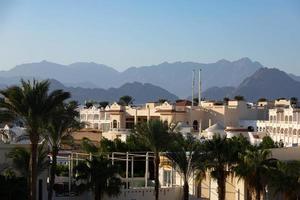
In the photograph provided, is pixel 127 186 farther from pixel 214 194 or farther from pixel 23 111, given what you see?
pixel 23 111

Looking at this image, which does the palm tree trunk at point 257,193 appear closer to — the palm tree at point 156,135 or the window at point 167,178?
the palm tree at point 156,135

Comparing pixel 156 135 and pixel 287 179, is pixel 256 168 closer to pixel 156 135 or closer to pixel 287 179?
pixel 287 179

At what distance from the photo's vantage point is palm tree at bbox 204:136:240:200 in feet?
98.5

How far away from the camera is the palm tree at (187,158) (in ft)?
99.7

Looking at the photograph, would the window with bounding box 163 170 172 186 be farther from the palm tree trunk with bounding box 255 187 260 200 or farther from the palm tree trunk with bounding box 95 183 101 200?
the palm tree trunk with bounding box 255 187 260 200

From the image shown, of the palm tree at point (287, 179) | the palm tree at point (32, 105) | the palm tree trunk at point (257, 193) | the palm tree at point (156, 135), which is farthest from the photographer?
the palm tree at point (156, 135)

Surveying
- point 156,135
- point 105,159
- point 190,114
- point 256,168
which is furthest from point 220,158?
point 190,114

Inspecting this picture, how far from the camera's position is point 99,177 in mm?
29703

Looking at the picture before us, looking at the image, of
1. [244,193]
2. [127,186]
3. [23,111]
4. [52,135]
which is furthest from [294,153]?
[23,111]

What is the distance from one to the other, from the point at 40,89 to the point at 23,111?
3.82 ft

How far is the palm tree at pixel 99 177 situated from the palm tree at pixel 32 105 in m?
4.72

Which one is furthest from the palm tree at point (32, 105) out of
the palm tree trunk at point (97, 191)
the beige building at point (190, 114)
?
the beige building at point (190, 114)

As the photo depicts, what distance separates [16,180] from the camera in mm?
28438

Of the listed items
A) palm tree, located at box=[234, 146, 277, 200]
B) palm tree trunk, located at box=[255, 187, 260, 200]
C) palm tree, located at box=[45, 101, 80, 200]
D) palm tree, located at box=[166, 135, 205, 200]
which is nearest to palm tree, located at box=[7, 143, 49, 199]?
palm tree, located at box=[45, 101, 80, 200]
